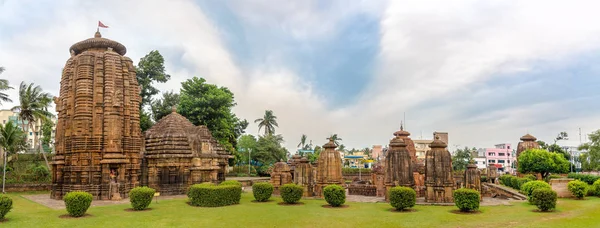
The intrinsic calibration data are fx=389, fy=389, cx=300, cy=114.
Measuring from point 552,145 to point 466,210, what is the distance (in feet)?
197

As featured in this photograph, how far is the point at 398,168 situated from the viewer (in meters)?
21.7

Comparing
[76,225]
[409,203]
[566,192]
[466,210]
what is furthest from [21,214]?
[566,192]

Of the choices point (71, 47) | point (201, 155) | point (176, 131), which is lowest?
point (201, 155)

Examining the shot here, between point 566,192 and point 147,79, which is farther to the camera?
point 147,79

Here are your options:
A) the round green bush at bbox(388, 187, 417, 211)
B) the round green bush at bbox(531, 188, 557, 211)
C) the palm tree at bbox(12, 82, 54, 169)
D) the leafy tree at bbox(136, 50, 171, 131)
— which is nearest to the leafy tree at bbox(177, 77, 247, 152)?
the leafy tree at bbox(136, 50, 171, 131)

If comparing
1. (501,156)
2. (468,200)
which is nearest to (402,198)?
(468,200)

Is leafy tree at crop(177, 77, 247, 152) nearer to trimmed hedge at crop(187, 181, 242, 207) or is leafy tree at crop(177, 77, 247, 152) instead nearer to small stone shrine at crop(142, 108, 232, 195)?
small stone shrine at crop(142, 108, 232, 195)

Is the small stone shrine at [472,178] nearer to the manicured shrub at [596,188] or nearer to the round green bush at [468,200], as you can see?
the round green bush at [468,200]

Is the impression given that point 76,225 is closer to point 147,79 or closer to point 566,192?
point 566,192

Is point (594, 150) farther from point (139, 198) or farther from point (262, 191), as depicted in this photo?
point (139, 198)

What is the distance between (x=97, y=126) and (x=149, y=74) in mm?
20377

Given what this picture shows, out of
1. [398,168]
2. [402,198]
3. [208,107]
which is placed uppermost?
[208,107]

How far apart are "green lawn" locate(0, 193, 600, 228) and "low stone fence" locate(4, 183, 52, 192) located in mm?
10719

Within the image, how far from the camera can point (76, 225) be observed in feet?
46.7
